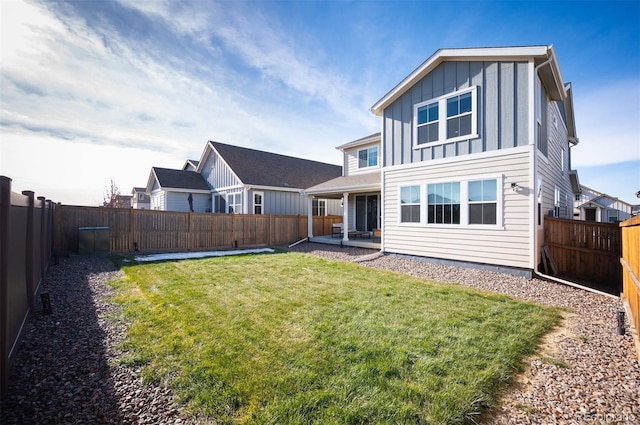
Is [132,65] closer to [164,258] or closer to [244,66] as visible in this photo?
[244,66]

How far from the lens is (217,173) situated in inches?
787

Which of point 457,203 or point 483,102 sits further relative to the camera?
point 457,203

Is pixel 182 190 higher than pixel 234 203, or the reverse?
pixel 182 190

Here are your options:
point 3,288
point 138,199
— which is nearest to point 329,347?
point 3,288

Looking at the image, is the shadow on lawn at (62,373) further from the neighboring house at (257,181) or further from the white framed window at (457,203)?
the neighboring house at (257,181)

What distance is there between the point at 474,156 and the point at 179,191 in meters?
18.7

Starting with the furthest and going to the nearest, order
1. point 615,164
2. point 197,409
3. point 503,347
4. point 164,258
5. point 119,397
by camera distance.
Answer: point 615,164 → point 164,258 → point 503,347 → point 119,397 → point 197,409

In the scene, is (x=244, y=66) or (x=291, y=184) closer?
(x=244, y=66)

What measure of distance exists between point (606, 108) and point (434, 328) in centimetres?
1536

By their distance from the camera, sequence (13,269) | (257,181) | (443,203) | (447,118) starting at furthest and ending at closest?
1. (257,181)
2. (443,203)
3. (447,118)
4. (13,269)

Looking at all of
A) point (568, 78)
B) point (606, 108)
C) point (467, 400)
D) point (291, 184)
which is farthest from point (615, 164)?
point (467, 400)

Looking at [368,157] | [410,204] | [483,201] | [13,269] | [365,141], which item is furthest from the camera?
[368,157]

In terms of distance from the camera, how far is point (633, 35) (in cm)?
838

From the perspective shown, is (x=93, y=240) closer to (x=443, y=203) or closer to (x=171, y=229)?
(x=171, y=229)
